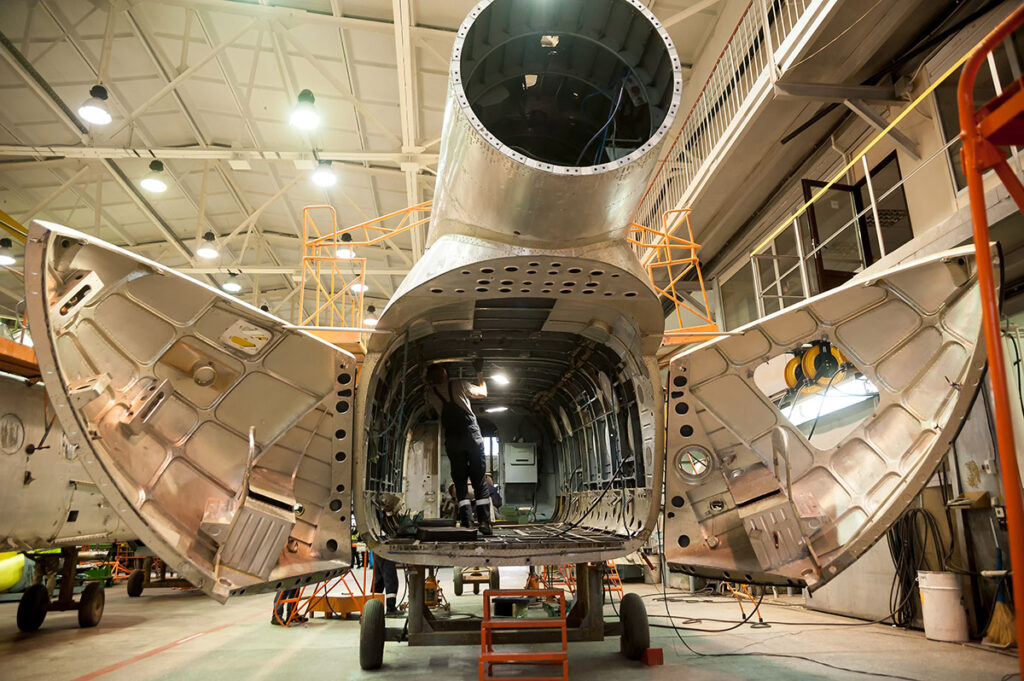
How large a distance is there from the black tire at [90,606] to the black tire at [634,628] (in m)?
6.97

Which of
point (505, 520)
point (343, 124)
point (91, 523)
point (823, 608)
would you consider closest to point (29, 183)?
point (343, 124)

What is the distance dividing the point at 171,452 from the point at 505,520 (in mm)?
7790

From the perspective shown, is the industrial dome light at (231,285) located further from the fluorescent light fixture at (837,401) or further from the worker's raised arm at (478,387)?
the fluorescent light fixture at (837,401)

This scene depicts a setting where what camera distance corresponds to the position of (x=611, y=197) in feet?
11.0

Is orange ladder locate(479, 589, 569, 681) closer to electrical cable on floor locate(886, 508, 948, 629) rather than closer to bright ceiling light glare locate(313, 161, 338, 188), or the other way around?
electrical cable on floor locate(886, 508, 948, 629)

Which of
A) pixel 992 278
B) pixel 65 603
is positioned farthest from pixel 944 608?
pixel 65 603

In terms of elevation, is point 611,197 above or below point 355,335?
above

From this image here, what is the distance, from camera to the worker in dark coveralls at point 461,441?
644cm

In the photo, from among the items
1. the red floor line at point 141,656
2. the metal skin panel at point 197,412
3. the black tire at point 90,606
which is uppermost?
the metal skin panel at point 197,412

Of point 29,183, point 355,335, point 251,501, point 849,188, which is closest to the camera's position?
point 251,501

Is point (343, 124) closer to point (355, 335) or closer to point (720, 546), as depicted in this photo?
point (355, 335)

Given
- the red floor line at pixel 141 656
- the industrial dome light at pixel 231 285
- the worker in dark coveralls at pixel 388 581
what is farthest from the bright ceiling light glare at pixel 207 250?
the worker in dark coveralls at pixel 388 581

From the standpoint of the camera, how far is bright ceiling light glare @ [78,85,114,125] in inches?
379

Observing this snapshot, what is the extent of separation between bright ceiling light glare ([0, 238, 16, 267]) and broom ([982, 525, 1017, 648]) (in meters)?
19.8
